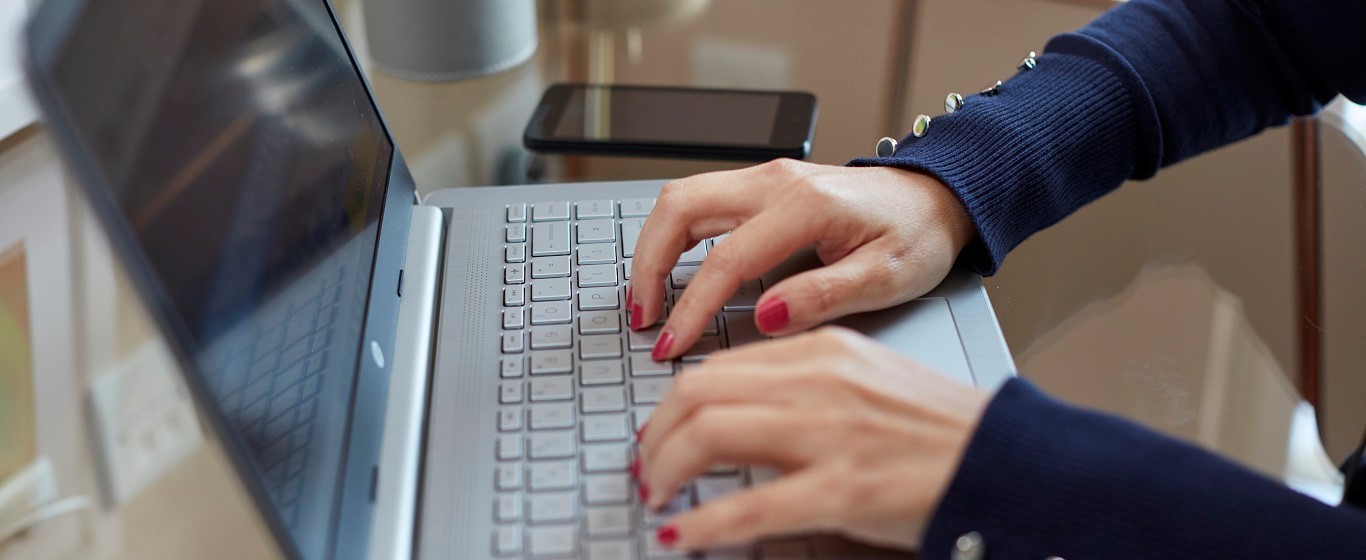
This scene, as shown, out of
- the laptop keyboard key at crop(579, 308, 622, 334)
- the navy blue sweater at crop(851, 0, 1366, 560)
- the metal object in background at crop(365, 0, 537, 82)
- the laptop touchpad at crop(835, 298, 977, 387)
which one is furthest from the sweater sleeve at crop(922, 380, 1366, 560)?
the metal object in background at crop(365, 0, 537, 82)

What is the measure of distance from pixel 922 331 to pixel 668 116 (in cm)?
31

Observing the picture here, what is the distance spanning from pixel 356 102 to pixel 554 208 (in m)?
0.13

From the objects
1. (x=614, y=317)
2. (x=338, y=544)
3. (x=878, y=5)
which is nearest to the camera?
(x=338, y=544)

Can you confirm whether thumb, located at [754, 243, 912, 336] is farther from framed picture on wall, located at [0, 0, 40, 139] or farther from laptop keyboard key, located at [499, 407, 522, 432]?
framed picture on wall, located at [0, 0, 40, 139]

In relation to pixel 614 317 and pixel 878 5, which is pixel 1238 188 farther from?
pixel 614 317

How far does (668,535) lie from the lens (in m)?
0.39

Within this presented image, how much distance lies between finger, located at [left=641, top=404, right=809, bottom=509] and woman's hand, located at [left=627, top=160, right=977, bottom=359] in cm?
10

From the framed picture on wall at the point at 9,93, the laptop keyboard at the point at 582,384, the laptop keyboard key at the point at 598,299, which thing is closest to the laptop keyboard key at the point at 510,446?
the laptop keyboard at the point at 582,384

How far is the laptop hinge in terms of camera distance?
0.41 meters

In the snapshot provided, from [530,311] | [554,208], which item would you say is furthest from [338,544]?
[554,208]

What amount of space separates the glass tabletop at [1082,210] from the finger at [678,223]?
0.56 feet

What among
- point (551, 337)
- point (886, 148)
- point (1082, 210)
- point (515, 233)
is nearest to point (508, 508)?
point (551, 337)

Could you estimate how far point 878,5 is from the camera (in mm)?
930

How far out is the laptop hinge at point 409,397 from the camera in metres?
0.41
